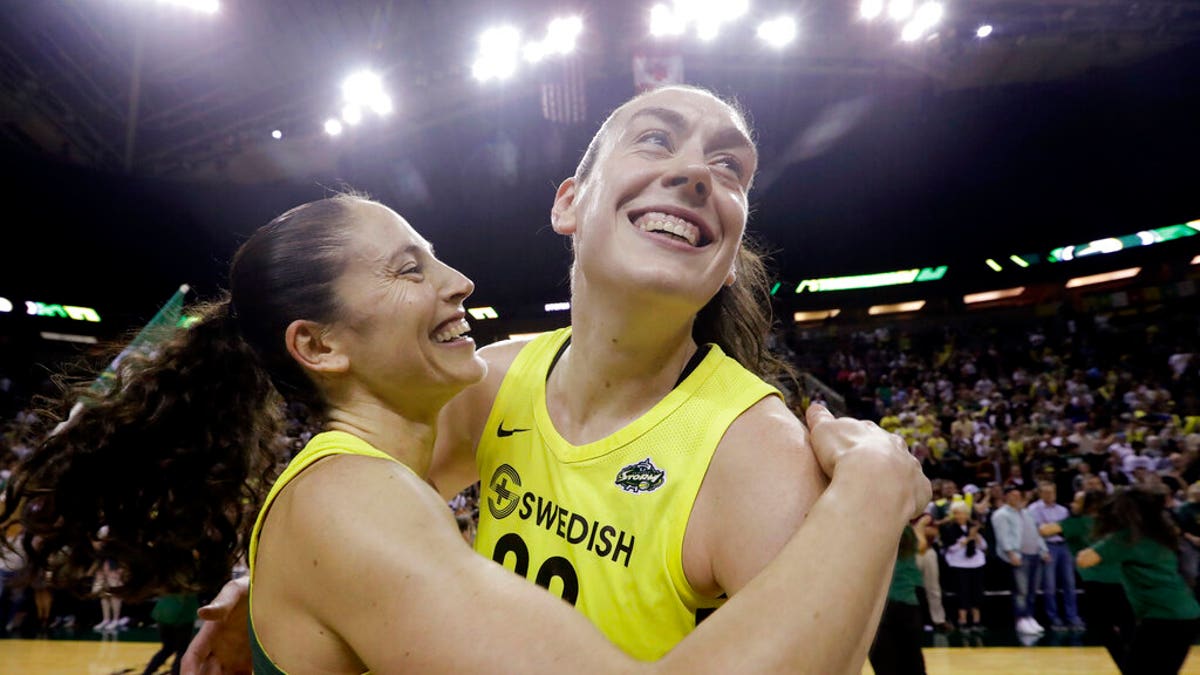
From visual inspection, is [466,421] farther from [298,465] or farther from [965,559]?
[965,559]

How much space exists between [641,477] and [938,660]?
683 centimetres

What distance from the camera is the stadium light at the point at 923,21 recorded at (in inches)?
542

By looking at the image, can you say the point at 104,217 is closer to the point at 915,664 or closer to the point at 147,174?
the point at 147,174

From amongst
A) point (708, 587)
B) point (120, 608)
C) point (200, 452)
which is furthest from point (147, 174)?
point (708, 587)

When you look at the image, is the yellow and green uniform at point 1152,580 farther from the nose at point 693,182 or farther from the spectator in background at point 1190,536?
the nose at point 693,182

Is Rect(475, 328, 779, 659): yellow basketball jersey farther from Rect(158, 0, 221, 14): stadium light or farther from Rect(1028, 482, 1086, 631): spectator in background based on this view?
Rect(158, 0, 221, 14): stadium light

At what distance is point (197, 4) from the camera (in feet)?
42.0

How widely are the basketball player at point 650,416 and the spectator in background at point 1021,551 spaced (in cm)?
735

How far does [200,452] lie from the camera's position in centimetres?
181

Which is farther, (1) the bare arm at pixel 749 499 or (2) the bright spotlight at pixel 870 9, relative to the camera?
(2) the bright spotlight at pixel 870 9

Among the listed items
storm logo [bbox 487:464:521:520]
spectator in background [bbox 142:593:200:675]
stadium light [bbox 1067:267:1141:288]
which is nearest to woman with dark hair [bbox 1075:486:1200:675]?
storm logo [bbox 487:464:521:520]

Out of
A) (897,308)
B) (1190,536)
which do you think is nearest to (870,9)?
(897,308)

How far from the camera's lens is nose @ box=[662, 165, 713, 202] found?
5.20 feet

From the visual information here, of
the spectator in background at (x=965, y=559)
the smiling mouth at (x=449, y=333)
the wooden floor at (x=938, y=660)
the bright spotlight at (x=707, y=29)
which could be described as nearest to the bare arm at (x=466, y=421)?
the smiling mouth at (x=449, y=333)
